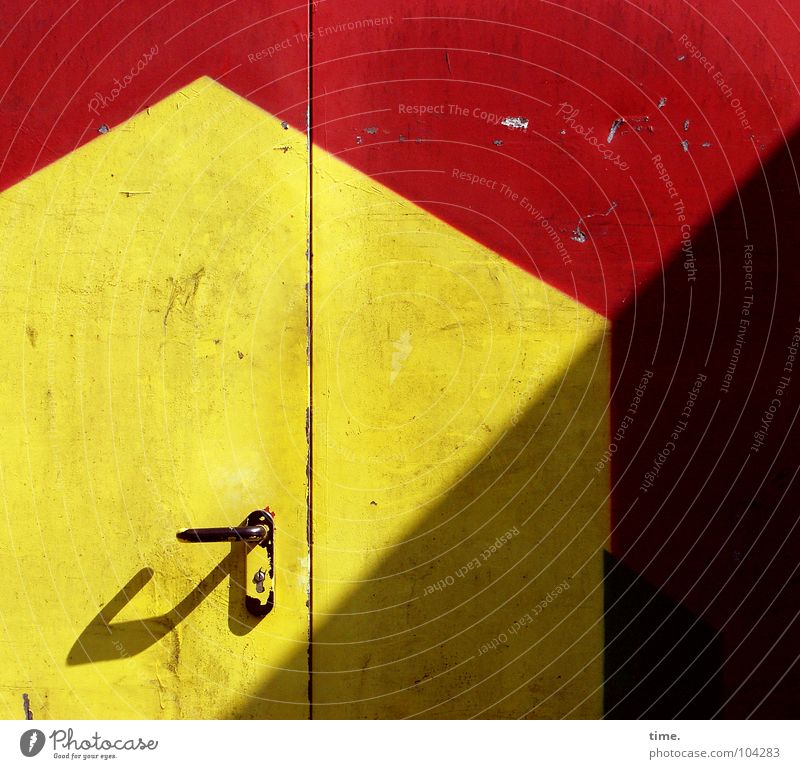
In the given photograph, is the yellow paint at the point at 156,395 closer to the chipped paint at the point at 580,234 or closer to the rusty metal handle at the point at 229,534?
the rusty metal handle at the point at 229,534

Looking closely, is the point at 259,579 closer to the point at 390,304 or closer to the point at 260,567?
the point at 260,567

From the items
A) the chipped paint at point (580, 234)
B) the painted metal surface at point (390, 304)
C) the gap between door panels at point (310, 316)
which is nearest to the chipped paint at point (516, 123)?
the painted metal surface at point (390, 304)

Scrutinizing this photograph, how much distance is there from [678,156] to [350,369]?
2.81ft

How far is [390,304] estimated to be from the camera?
5.40 feet

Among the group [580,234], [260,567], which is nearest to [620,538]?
[580,234]

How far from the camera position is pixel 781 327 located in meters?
1.67

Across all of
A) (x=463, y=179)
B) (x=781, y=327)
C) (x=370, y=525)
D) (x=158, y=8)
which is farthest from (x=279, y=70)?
(x=781, y=327)

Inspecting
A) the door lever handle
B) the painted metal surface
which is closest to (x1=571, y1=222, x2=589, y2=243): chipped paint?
the painted metal surface

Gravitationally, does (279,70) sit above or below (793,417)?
above

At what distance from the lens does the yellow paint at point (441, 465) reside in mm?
1644

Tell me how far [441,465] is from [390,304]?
0.37 meters

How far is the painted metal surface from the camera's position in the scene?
1.63 meters

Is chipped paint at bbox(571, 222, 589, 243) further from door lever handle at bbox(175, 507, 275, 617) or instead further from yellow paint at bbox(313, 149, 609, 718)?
door lever handle at bbox(175, 507, 275, 617)

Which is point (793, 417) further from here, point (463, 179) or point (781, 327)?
point (463, 179)
